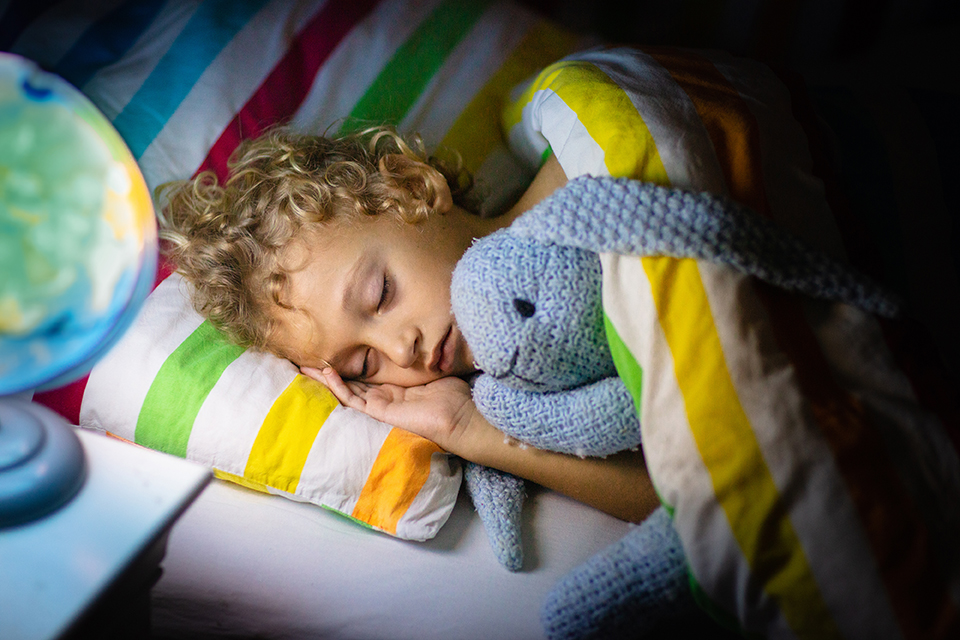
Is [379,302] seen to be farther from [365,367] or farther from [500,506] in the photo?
[500,506]

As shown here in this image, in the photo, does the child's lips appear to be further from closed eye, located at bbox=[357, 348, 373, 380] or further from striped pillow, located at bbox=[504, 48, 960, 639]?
striped pillow, located at bbox=[504, 48, 960, 639]

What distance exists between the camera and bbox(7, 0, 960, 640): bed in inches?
28.6

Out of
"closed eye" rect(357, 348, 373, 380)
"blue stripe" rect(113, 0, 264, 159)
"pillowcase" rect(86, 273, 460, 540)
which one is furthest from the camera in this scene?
"blue stripe" rect(113, 0, 264, 159)

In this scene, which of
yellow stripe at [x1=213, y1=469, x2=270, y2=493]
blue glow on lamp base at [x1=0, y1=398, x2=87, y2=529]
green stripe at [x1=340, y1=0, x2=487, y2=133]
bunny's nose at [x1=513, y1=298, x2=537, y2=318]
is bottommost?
yellow stripe at [x1=213, y1=469, x2=270, y2=493]

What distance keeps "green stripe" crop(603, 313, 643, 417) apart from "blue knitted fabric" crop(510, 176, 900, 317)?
0.08m

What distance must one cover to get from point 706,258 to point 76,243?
494 mm

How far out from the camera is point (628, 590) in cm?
61

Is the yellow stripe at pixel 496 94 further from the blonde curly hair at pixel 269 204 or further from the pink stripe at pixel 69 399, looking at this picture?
the pink stripe at pixel 69 399

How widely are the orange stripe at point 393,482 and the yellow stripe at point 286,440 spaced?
8 cm

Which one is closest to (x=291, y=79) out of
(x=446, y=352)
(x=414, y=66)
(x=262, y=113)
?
(x=262, y=113)

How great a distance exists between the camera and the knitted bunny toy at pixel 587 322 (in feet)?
2.00

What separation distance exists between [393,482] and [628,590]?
298 millimetres

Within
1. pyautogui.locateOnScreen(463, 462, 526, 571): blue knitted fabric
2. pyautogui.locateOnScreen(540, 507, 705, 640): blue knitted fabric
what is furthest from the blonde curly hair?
pyautogui.locateOnScreen(540, 507, 705, 640): blue knitted fabric

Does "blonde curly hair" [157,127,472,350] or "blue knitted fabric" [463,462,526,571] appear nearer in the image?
"blue knitted fabric" [463,462,526,571]
